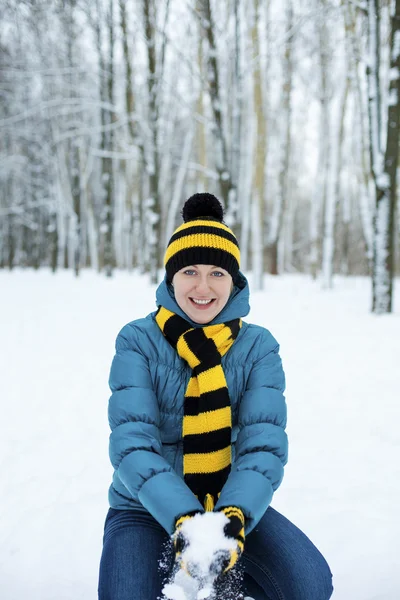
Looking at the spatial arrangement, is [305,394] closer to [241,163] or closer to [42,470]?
[42,470]

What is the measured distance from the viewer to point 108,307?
29.4 ft

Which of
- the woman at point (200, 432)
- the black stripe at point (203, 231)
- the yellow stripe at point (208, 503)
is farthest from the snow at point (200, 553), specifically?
→ the black stripe at point (203, 231)

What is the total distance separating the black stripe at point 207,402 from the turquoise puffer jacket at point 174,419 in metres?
0.05

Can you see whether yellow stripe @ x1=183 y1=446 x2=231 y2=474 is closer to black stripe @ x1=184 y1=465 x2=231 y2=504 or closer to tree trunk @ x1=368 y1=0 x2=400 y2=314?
black stripe @ x1=184 y1=465 x2=231 y2=504

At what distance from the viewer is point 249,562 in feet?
5.22

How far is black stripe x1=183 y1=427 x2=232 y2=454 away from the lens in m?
1.63

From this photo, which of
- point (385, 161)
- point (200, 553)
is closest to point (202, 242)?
point (200, 553)

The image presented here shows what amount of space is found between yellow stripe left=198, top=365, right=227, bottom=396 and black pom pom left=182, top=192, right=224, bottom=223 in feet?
1.96

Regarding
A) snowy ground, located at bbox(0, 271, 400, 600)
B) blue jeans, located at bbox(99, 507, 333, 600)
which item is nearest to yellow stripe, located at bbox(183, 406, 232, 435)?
blue jeans, located at bbox(99, 507, 333, 600)

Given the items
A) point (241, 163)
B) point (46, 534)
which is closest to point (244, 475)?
Answer: point (46, 534)

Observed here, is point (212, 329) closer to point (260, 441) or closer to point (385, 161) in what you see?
point (260, 441)

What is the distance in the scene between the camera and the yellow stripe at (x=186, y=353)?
1687mm

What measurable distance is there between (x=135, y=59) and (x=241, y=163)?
16.8ft

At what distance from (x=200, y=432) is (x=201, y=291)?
1.62 ft
